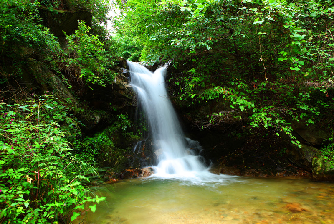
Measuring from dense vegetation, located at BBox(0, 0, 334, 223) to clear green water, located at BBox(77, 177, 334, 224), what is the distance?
0.78 meters

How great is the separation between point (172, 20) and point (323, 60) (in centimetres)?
483

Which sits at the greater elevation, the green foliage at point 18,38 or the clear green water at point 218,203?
the green foliage at point 18,38

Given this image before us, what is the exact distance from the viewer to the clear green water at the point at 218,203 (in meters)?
3.17

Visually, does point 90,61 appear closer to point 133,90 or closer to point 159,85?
point 133,90

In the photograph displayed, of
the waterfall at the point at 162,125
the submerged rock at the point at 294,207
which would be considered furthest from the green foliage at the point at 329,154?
the waterfall at the point at 162,125

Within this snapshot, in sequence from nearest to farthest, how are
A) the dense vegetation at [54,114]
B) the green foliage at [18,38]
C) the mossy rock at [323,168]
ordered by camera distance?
the dense vegetation at [54,114] → the green foliage at [18,38] → the mossy rock at [323,168]

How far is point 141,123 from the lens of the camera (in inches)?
350

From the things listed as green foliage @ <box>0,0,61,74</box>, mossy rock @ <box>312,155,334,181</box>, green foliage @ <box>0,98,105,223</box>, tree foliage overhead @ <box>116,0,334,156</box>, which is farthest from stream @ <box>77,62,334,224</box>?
green foliage @ <box>0,0,61,74</box>

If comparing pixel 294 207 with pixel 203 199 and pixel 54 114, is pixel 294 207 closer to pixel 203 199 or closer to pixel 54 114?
pixel 203 199

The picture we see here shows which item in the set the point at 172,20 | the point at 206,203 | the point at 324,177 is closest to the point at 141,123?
the point at 172,20

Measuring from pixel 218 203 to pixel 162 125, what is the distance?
228 inches

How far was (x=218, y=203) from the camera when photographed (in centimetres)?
387

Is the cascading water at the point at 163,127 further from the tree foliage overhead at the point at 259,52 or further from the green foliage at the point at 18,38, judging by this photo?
the green foliage at the point at 18,38

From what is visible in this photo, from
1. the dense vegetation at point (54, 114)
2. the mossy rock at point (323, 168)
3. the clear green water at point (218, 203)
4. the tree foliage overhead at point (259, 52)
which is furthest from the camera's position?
the mossy rock at point (323, 168)
